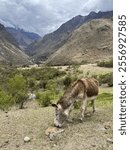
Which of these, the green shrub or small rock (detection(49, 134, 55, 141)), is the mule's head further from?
the green shrub

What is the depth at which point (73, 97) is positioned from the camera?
11.3 metres

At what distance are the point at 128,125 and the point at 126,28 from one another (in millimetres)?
768

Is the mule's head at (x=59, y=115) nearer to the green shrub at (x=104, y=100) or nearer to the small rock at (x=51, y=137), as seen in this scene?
the small rock at (x=51, y=137)

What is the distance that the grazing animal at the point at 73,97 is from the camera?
10852mm

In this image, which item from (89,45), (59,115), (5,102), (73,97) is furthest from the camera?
(89,45)

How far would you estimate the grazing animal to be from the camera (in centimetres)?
1085

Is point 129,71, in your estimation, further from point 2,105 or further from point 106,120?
point 2,105

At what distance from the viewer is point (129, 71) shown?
286cm

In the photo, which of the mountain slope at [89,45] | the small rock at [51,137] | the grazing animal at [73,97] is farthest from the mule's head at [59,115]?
the mountain slope at [89,45]

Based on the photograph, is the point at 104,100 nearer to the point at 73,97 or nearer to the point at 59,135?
the point at 73,97

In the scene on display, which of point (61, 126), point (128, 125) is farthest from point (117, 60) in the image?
point (61, 126)

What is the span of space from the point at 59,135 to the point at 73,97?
1526mm

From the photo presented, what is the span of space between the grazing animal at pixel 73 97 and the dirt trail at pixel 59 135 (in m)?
0.42

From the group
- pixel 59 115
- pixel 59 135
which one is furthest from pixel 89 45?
pixel 59 135
